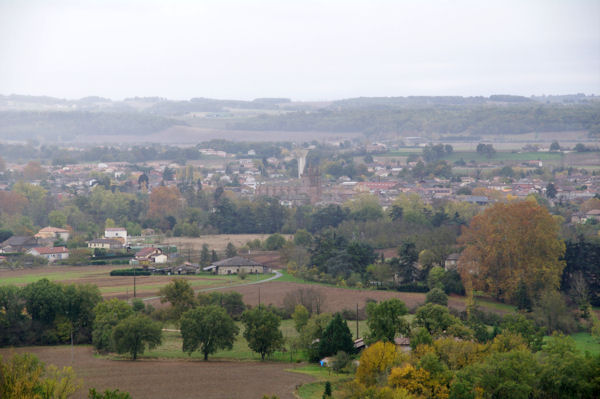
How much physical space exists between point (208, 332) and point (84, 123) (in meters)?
118

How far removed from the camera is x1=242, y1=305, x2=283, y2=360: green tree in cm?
2178

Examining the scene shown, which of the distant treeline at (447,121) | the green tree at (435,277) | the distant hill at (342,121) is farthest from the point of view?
the distant hill at (342,121)

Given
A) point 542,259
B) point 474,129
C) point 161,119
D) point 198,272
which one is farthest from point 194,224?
point 161,119

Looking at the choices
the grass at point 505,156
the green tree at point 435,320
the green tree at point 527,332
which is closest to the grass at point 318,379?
the green tree at point 435,320

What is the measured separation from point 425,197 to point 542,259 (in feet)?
91.9

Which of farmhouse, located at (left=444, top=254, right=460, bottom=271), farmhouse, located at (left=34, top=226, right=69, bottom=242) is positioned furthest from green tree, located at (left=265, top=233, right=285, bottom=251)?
farmhouse, located at (left=34, top=226, right=69, bottom=242)

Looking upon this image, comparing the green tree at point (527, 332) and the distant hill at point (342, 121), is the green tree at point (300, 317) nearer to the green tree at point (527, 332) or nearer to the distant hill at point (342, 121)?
the green tree at point (527, 332)

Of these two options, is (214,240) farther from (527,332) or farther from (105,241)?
(527,332)

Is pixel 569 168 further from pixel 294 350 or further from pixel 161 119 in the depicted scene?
pixel 161 119

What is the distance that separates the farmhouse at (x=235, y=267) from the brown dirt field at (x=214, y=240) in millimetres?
4786

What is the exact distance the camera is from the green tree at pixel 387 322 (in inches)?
841

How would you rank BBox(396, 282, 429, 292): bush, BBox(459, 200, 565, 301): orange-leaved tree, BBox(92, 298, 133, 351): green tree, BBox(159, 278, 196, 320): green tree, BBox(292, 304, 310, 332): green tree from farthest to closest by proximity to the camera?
BBox(396, 282, 429, 292): bush → BBox(459, 200, 565, 301): orange-leaved tree → BBox(159, 278, 196, 320): green tree → BBox(292, 304, 310, 332): green tree → BBox(92, 298, 133, 351): green tree

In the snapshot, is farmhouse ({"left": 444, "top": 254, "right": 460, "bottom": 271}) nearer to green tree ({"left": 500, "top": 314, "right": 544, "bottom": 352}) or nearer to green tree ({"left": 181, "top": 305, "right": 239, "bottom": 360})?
green tree ({"left": 500, "top": 314, "right": 544, "bottom": 352})

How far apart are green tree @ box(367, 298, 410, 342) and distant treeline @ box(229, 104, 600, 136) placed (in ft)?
245
